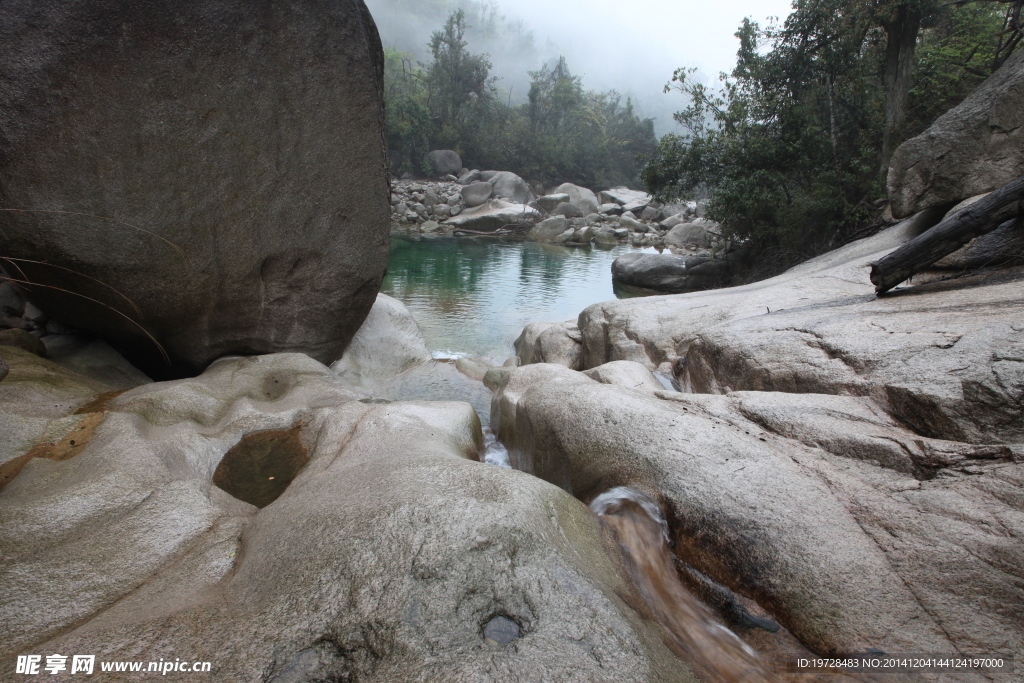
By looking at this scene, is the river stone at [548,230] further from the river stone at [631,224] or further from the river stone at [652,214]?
the river stone at [652,214]

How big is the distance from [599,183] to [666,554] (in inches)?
1713

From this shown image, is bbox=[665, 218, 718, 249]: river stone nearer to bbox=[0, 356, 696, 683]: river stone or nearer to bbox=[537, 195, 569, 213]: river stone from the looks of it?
bbox=[537, 195, 569, 213]: river stone

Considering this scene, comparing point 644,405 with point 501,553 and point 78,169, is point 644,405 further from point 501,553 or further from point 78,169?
point 78,169

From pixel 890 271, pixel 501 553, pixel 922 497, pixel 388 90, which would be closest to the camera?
pixel 501 553

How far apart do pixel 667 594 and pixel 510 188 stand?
33.5 m

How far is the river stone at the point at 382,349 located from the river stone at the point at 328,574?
12.2 feet

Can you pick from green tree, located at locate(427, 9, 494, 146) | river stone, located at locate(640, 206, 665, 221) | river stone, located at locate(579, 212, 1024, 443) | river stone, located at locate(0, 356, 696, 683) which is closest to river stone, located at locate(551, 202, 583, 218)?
river stone, located at locate(640, 206, 665, 221)

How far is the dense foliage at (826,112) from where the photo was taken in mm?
10836

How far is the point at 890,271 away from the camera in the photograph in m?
4.70

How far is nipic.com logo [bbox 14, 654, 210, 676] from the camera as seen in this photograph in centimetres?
150

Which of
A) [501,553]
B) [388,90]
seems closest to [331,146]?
[501,553]

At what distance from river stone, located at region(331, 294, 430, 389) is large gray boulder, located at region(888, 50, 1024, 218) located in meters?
6.39

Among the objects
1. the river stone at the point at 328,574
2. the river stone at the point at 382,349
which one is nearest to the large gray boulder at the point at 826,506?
the river stone at the point at 328,574

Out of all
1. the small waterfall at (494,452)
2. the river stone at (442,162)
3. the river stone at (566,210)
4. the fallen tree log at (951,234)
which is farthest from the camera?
the river stone at (442,162)
